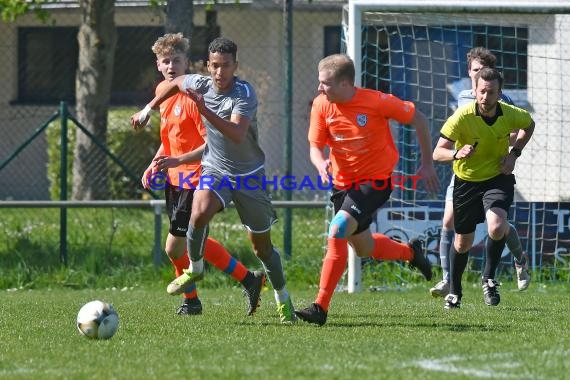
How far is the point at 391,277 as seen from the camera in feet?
38.5

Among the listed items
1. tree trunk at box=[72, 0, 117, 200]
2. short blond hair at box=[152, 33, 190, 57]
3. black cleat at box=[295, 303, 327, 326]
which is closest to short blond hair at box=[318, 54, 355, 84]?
short blond hair at box=[152, 33, 190, 57]

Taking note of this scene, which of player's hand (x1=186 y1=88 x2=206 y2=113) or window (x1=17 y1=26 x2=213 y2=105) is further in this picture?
window (x1=17 y1=26 x2=213 y2=105)

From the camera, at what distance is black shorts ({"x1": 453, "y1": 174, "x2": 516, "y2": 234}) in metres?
8.70

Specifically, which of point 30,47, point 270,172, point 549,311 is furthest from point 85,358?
point 30,47

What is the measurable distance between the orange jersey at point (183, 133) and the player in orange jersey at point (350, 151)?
3.11 feet

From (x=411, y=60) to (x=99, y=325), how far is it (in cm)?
591

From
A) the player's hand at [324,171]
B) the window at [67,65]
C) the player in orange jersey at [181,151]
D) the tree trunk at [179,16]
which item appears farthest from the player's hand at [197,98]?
the window at [67,65]

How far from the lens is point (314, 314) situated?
24.5ft

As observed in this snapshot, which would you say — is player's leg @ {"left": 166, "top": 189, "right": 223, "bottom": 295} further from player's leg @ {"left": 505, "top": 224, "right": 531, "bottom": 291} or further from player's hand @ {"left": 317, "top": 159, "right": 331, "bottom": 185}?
player's leg @ {"left": 505, "top": 224, "right": 531, "bottom": 291}

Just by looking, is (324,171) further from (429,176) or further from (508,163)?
(508,163)

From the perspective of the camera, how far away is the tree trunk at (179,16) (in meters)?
13.7

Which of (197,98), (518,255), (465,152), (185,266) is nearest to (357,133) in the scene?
(465,152)

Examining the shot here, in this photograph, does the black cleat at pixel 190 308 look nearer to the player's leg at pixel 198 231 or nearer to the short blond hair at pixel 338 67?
the player's leg at pixel 198 231

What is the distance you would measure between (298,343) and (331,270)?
103 cm
